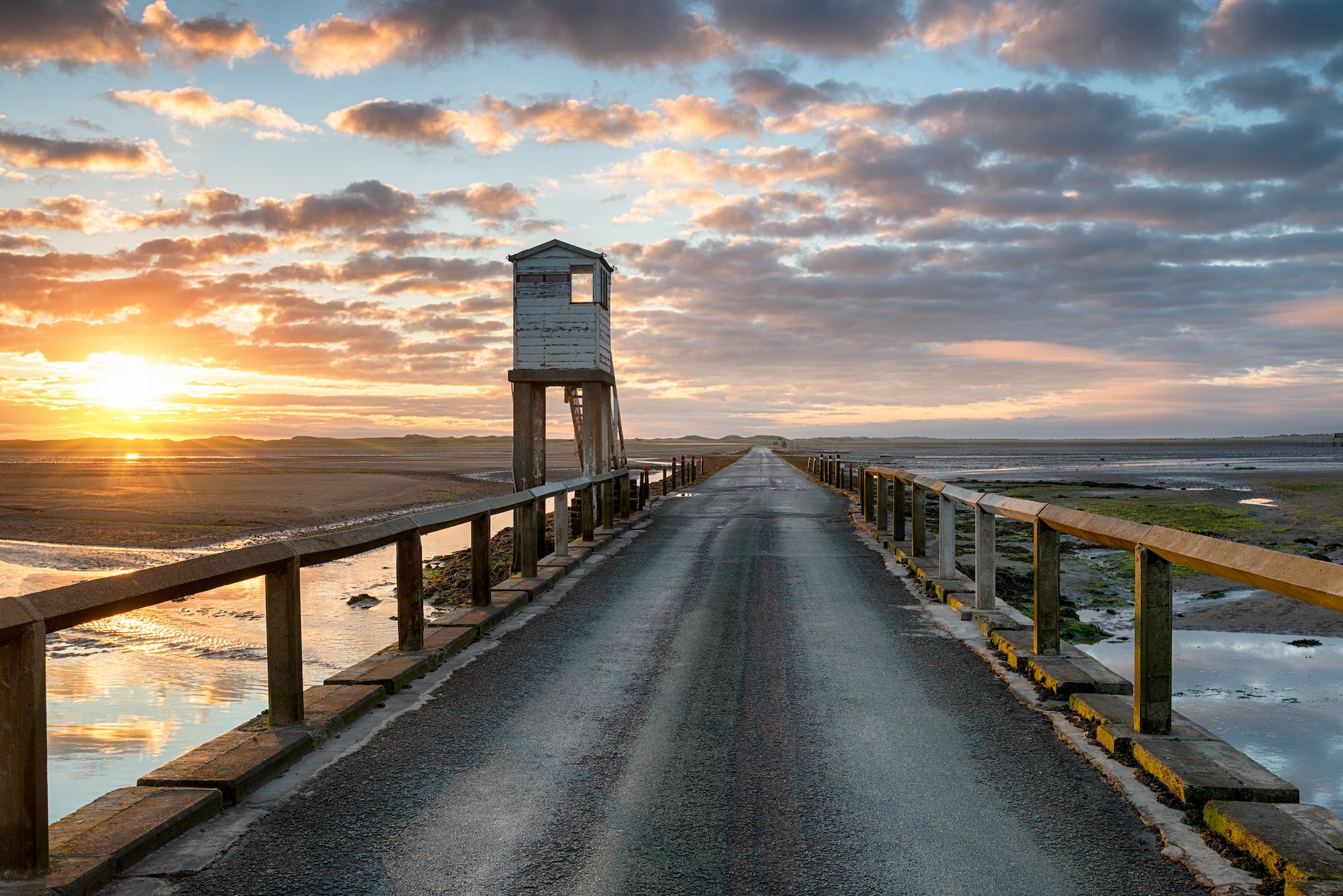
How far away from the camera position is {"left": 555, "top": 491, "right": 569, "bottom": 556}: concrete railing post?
39.3 ft

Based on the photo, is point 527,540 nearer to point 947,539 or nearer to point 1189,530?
point 947,539

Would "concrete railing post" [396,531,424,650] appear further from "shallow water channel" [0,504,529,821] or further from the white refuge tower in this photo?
the white refuge tower

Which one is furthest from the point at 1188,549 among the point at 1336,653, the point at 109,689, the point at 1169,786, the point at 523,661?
the point at 109,689

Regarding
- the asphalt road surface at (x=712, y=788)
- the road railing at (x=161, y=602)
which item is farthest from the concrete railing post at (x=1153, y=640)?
the road railing at (x=161, y=602)

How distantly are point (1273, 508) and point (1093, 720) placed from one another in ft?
109

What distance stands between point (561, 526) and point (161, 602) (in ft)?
23.7

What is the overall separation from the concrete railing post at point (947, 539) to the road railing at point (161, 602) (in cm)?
473

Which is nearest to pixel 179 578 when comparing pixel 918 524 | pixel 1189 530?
pixel 918 524

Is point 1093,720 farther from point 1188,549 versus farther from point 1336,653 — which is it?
point 1336,653

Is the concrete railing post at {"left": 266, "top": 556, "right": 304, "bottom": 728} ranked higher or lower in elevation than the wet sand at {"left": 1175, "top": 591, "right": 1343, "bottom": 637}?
higher

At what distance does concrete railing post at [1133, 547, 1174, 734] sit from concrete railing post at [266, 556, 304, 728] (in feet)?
14.9

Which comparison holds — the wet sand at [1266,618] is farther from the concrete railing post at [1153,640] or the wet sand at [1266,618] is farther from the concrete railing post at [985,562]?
the concrete railing post at [1153,640]

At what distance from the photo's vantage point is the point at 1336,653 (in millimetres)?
10109

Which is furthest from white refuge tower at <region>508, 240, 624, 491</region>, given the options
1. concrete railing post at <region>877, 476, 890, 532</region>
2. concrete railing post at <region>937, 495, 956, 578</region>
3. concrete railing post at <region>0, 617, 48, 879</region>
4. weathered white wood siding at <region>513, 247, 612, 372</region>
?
concrete railing post at <region>0, 617, 48, 879</region>
